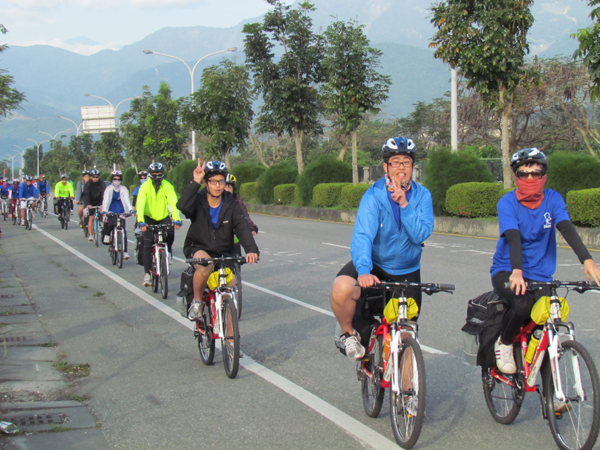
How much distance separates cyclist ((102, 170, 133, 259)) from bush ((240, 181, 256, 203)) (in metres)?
21.4

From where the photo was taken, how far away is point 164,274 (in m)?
9.70

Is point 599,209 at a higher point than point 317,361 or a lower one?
higher

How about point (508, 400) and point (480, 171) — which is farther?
point (480, 171)

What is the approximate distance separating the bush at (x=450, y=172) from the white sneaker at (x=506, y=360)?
17.3 metres

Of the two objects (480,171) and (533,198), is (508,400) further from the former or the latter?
(480,171)

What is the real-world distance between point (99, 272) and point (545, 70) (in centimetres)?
2956

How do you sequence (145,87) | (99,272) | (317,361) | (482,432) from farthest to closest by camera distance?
(145,87), (99,272), (317,361), (482,432)

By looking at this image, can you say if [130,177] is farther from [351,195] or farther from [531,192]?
[531,192]

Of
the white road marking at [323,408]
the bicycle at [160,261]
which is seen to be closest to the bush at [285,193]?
the bicycle at [160,261]

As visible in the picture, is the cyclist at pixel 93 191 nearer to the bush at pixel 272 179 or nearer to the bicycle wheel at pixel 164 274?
the bicycle wheel at pixel 164 274

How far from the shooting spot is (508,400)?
4.35 metres

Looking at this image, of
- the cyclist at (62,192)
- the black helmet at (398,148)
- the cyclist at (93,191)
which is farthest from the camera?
the cyclist at (62,192)

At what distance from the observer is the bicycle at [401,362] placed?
3.85m

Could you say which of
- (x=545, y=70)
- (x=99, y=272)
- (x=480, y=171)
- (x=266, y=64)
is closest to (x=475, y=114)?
(x=545, y=70)
